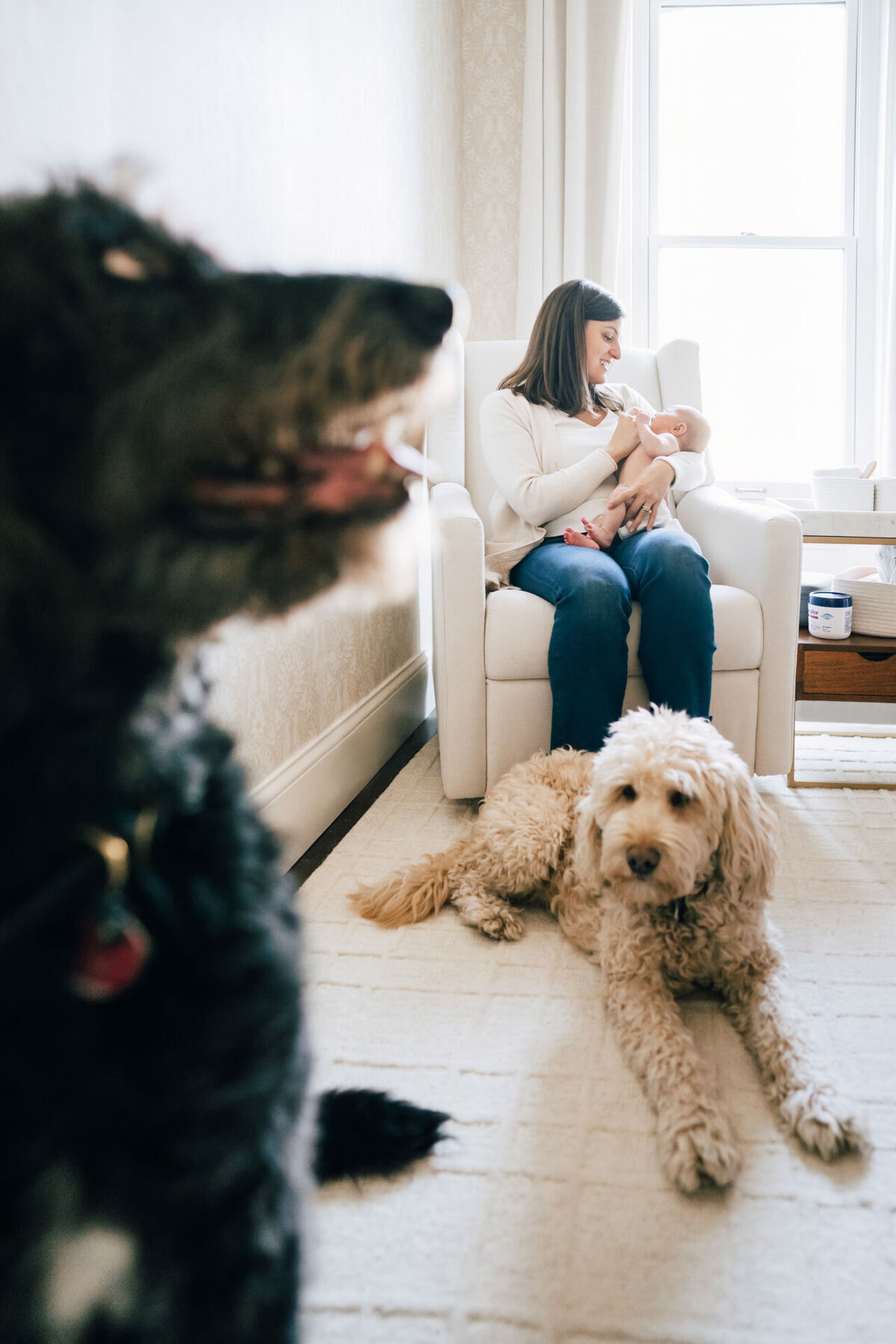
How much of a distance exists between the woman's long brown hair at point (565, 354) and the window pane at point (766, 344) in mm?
1404

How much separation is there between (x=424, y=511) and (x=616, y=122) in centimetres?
312

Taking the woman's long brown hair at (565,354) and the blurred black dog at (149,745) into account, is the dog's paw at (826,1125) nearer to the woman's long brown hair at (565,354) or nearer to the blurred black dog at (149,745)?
the blurred black dog at (149,745)

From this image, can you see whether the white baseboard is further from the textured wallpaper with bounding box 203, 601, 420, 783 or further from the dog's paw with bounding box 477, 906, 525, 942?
the dog's paw with bounding box 477, 906, 525, 942

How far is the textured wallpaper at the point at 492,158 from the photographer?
3.24 meters

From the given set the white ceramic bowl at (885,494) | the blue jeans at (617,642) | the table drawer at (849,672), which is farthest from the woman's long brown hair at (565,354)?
the table drawer at (849,672)

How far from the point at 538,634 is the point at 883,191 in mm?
2605

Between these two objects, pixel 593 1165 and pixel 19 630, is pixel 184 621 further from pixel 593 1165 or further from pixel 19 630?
pixel 593 1165

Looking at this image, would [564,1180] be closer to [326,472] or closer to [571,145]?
[326,472]

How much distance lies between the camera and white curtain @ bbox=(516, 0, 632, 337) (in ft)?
10.2

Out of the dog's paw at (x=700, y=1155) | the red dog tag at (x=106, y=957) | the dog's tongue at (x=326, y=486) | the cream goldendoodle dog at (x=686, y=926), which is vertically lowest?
the dog's paw at (x=700, y=1155)

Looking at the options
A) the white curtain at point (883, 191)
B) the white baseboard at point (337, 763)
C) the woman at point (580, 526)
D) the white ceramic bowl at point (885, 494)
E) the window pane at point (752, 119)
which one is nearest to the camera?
the white baseboard at point (337, 763)

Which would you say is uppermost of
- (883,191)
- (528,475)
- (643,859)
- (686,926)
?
(883,191)

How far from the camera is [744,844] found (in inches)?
46.6

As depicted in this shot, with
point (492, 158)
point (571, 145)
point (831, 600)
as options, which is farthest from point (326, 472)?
point (492, 158)
